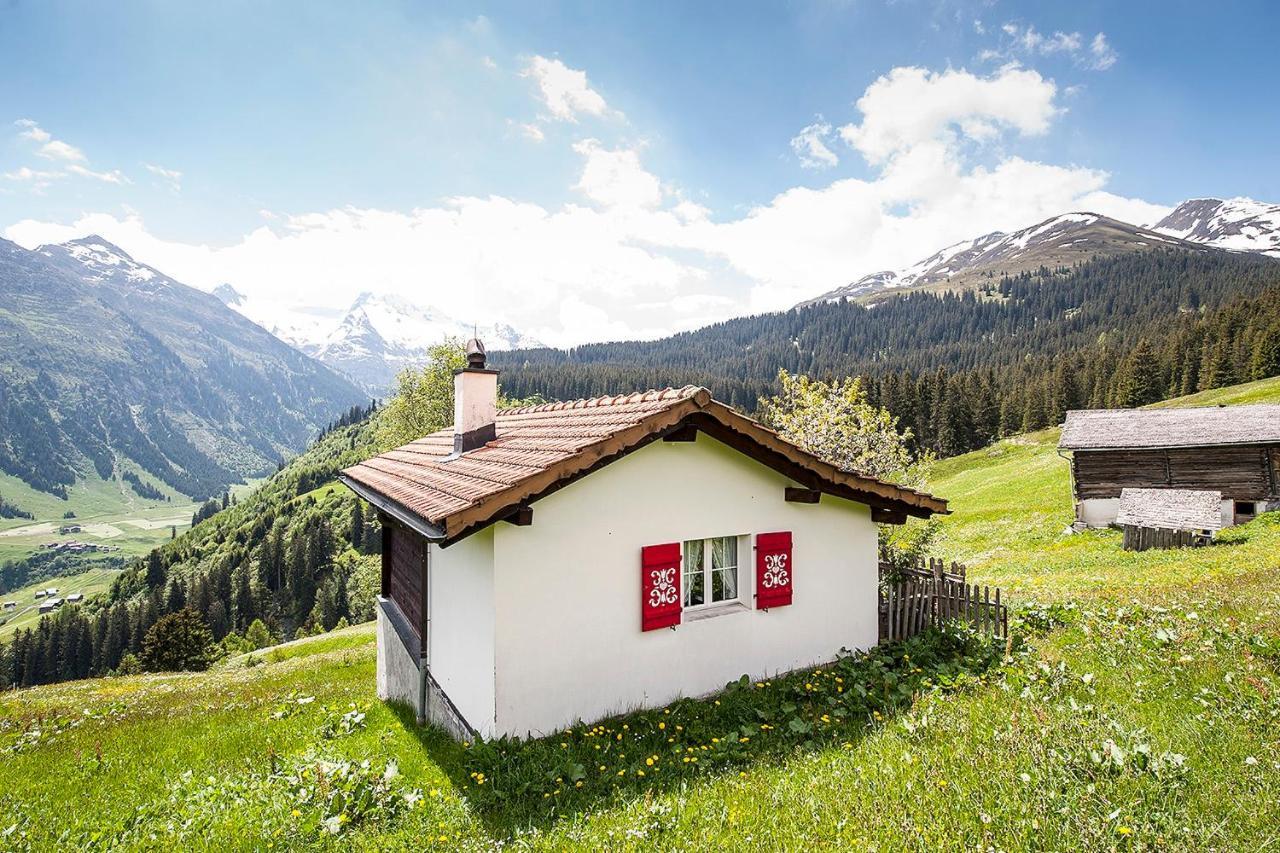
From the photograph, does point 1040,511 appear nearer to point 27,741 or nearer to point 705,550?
point 705,550

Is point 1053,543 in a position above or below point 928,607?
below

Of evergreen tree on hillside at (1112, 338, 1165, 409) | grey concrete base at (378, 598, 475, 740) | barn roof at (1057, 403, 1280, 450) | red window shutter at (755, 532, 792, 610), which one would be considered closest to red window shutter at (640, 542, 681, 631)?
red window shutter at (755, 532, 792, 610)

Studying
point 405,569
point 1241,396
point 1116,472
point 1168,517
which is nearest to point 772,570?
point 405,569

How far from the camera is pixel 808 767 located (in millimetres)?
6582

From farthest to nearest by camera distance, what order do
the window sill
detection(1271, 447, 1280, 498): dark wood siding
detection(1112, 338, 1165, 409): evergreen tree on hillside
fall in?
detection(1112, 338, 1165, 409): evergreen tree on hillside < detection(1271, 447, 1280, 498): dark wood siding < the window sill

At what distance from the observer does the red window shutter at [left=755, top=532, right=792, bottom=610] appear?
9.79 m

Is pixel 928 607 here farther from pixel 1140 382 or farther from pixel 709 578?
pixel 1140 382

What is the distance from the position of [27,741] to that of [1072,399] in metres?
108

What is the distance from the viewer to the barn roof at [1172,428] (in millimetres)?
31047

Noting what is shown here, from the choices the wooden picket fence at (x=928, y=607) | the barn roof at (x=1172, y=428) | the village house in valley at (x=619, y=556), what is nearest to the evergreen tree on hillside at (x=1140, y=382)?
the barn roof at (x=1172, y=428)

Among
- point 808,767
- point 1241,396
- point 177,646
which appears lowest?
point 177,646

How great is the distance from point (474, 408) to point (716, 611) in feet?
18.6

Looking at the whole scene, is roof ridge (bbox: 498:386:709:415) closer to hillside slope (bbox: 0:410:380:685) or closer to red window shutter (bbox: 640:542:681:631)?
red window shutter (bbox: 640:542:681:631)

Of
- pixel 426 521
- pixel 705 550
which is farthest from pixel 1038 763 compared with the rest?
pixel 426 521
